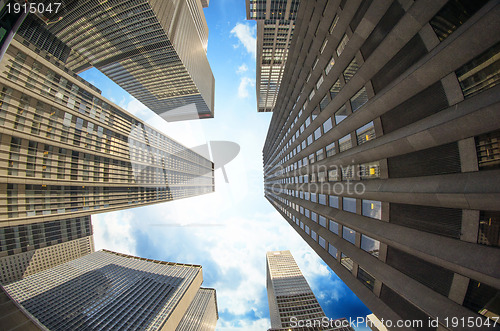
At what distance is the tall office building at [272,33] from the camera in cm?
7012

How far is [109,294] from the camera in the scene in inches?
4973

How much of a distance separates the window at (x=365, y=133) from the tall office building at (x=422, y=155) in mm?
83

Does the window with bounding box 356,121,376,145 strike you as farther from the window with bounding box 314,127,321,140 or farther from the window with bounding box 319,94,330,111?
the window with bounding box 314,127,321,140

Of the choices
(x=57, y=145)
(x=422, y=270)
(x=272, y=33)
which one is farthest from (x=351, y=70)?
(x=272, y=33)

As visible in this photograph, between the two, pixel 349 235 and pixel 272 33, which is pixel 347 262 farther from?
pixel 272 33

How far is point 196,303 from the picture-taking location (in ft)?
577

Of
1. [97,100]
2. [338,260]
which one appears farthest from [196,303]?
[338,260]

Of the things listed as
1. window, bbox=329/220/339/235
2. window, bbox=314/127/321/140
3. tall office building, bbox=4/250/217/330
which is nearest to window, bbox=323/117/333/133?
window, bbox=314/127/321/140

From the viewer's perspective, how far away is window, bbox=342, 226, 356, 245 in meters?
16.3

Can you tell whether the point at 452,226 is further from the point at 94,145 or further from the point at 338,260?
the point at 94,145

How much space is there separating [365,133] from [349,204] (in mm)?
6746

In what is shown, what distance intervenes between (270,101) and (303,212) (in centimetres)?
11463

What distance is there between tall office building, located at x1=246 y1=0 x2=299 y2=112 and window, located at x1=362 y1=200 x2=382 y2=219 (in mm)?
84728

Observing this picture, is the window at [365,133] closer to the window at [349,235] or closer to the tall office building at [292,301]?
the window at [349,235]
